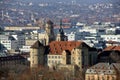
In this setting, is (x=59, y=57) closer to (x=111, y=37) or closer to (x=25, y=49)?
(x=25, y=49)

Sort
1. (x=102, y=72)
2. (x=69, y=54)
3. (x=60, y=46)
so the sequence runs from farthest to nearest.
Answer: (x=60, y=46) → (x=69, y=54) → (x=102, y=72)

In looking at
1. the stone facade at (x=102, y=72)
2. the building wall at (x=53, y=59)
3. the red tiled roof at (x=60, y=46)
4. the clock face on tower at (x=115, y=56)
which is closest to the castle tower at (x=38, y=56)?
the building wall at (x=53, y=59)

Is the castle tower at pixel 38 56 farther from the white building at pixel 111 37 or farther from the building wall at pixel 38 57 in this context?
the white building at pixel 111 37

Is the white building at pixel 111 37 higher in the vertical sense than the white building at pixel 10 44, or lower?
lower

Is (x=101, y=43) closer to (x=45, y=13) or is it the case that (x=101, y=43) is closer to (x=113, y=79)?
(x=113, y=79)

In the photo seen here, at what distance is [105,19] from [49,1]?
158 ft

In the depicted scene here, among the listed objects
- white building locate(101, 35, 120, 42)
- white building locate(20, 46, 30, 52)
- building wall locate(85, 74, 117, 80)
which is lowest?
white building locate(101, 35, 120, 42)

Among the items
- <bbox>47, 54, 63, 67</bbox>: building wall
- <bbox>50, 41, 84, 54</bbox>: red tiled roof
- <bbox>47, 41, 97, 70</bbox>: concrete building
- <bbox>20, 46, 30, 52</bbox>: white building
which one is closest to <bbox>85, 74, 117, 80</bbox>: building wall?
<bbox>47, 41, 97, 70</bbox>: concrete building

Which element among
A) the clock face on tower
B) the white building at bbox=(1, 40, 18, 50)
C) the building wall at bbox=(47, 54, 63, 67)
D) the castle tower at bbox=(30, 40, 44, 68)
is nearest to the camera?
the clock face on tower

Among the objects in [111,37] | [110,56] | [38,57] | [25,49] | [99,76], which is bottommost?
[111,37]

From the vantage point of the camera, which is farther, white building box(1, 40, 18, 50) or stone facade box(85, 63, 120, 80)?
white building box(1, 40, 18, 50)

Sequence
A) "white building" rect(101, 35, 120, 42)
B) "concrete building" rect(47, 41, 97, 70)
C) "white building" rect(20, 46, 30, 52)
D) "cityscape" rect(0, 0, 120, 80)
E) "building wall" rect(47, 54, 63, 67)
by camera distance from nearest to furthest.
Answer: "cityscape" rect(0, 0, 120, 80) < "concrete building" rect(47, 41, 97, 70) < "building wall" rect(47, 54, 63, 67) < "white building" rect(20, 46, 30, 52) < "white building" rect(101, 35, 120, 42)

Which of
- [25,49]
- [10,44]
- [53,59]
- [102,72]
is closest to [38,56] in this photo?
[53,59]

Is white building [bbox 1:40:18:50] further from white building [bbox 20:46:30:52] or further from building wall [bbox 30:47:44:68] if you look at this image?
building wall [bbox 30:47:44:68]
